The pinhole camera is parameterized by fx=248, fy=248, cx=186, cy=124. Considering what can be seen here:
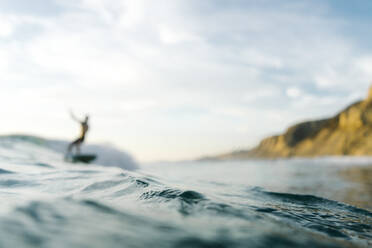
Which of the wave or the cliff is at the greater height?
the cliff

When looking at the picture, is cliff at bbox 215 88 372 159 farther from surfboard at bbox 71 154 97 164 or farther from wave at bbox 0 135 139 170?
surfboard at bbox 71 154 97 164

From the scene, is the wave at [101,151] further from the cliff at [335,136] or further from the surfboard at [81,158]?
the cliff at [335,136]

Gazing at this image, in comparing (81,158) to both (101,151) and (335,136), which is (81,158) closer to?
(101,151)

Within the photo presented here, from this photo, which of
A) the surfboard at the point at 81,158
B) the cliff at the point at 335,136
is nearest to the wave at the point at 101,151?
the surfboard at the point at 81,158

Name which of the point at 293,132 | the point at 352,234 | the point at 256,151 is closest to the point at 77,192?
the point at 352,234

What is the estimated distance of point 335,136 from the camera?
64812 mm

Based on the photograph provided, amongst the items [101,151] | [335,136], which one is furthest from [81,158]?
[335,136]

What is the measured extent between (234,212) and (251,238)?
0.80 meters

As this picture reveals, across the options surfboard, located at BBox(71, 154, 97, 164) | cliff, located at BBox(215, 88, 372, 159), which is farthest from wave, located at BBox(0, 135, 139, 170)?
cliff, located at BBox(215, 88, 372, 159)

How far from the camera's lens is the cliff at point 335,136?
55094 mm

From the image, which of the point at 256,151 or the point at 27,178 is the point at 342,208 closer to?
the point at 27,178

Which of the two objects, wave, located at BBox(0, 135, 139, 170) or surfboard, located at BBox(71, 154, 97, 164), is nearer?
surfboard, located at BBox(71, 154, 97, 164)

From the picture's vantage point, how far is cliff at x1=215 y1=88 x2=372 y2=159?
181 ft

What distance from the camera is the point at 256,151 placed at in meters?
122
